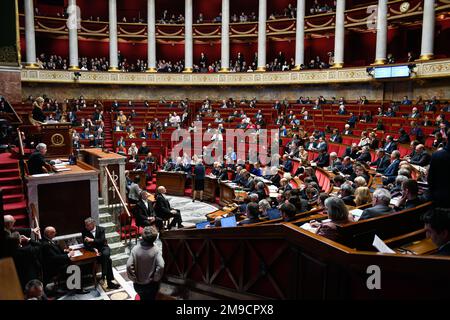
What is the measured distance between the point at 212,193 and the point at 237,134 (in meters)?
3.92

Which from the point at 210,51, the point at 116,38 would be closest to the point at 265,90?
the point at 210,51

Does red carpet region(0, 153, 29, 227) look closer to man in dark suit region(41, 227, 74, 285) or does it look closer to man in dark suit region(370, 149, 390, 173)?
man in dark suit region(41, 227, 74, 285)

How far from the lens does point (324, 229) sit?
11.0 ft

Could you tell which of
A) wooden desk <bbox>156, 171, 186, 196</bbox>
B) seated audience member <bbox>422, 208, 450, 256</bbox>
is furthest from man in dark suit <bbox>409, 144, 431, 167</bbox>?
wooden desk <bbox>156, 171, 186, 196</bbox>

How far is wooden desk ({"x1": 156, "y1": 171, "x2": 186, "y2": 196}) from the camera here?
1419cm

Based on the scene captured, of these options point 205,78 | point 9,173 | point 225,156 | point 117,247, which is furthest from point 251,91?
point 9,173

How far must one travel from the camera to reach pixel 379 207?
4.14 metres

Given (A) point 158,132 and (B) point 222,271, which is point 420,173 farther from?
(A) point 158,132

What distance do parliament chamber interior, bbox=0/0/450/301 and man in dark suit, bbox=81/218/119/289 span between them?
34 mm

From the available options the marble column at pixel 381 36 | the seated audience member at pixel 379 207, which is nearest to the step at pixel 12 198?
the seated audience member at pixel 379 207

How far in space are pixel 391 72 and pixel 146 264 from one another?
17414 mm

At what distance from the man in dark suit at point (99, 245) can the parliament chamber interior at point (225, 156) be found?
34mm

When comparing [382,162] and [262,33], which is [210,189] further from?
[262,33]

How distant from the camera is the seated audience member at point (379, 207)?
402 centimetres
